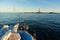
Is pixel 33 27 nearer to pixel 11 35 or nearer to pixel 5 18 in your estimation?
pixel 5 18

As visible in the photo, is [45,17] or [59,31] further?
[45,17]

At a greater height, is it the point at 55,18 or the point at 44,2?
the point at 44,2

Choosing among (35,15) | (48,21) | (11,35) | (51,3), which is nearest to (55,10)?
(51,3)

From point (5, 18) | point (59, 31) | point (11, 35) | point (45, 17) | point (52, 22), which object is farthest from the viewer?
point (45, 17)

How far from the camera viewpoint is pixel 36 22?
12.0 metres

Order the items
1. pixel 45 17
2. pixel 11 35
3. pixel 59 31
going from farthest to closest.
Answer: pixel 45 17 → pixel 59 31 → pixel 11 35

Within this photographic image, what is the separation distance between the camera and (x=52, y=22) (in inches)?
468

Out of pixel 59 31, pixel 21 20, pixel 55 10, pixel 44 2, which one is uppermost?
pixel 44 2

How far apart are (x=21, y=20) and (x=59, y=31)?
3678 millimetres

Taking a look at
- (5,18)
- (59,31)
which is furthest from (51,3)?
(5,18)

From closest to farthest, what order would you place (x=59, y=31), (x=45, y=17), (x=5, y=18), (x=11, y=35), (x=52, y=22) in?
(x=11, y=35), (x=59, y=31), (x=5, y=18), (x=52, y=22), (x=45, y=17)

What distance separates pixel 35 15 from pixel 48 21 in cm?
149

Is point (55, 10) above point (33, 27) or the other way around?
above

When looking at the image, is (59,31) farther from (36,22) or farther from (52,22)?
(36,22)
